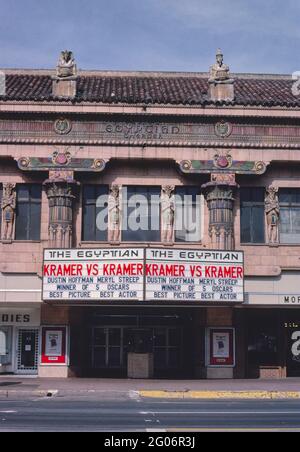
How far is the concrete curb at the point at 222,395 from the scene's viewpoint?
2234 cm

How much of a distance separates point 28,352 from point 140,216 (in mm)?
6984

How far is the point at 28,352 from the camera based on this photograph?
28.7 metres

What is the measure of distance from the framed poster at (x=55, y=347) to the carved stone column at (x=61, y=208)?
342cm

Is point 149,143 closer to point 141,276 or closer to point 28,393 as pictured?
point 141,276

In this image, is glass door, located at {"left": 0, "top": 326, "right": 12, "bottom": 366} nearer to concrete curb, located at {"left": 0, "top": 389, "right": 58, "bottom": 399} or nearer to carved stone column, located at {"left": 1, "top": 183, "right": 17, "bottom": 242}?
carved stone column, located at {"left": 1, "top": 183, "right": 17, "bottom": 242}

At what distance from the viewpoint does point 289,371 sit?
29.0 m

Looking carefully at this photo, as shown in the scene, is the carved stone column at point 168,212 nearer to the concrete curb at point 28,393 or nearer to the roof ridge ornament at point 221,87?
the roof ridge ornament at point 221,87

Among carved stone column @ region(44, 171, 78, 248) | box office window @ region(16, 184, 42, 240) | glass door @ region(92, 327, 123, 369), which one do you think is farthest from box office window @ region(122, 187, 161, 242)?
glass door @ region(92, 327, 123, 369)

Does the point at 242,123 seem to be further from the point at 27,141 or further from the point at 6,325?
the point at 6,325

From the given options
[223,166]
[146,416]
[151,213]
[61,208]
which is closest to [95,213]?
[61,208]

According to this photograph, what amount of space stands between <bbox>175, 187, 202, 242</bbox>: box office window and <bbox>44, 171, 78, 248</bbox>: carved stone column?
422 cm

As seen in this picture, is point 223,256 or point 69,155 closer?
point 223,256
